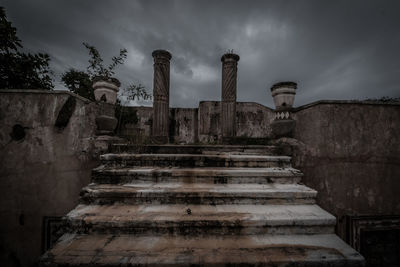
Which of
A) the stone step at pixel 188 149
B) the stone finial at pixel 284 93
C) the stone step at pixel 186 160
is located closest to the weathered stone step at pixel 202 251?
the stone step at pixel 186 160

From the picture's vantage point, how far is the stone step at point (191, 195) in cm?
191

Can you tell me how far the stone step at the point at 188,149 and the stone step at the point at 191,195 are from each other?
943 mm

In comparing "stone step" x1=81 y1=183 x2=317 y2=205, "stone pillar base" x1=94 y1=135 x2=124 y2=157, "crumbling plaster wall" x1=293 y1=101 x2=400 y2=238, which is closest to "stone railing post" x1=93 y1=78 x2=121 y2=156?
"stone pillar base" x1=94 y1=135 x2=124 y2=157

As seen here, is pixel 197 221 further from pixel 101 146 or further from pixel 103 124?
pixel 103 124

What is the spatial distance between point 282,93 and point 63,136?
14.3 feet

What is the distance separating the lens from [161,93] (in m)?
4.82

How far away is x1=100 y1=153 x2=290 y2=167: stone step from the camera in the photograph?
253 cm

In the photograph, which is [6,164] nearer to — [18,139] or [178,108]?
[18,139]

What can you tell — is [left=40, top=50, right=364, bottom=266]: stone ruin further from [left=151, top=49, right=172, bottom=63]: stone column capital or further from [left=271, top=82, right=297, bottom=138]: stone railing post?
[left=151, top=49, right=172, bottom=63]: stone column capital

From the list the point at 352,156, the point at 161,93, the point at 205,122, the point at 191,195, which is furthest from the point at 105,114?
the point at 205,122

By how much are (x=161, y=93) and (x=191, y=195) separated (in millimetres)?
3784

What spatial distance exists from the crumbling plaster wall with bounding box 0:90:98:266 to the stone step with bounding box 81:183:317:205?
4.23 ft

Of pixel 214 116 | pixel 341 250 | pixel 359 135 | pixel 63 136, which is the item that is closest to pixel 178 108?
pixel 214 116

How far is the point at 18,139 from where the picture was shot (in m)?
2.61
